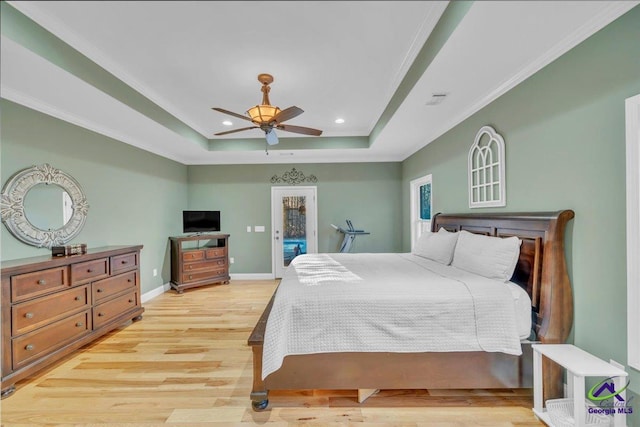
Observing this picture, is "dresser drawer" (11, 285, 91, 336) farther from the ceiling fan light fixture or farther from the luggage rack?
the luggage rack

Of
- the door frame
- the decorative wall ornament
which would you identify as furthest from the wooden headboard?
the decorative wall ornament

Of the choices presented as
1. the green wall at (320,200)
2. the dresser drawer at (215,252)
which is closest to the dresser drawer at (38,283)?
A: the dresser drawer at (215,252)

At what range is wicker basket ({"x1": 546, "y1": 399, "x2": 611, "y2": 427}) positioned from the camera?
1619mm

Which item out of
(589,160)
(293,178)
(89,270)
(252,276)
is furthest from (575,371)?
(252,276)

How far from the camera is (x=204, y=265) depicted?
5.13 m

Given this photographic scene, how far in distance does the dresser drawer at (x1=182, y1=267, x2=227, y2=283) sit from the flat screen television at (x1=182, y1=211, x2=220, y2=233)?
82 cm

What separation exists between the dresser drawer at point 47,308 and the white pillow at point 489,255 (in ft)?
12.2

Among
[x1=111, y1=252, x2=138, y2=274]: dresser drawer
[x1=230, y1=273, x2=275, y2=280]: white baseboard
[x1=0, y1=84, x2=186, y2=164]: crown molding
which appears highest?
[x1=0, y1=84, x2=186, y2=164]: crown molding

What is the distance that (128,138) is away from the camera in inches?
159

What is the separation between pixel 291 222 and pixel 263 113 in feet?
10.9

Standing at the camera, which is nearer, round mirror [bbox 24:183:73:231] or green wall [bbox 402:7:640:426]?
green wall [bbox 402:7:640:426]

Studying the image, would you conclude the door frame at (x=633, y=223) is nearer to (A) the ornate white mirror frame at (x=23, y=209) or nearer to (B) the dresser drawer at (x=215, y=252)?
(A) the ornate white mirror frame at (x=23, y=209)

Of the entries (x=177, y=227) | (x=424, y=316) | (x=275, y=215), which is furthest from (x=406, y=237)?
(x=177, y=227)

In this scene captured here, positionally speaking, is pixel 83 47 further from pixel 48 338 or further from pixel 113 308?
pixel 113 308
